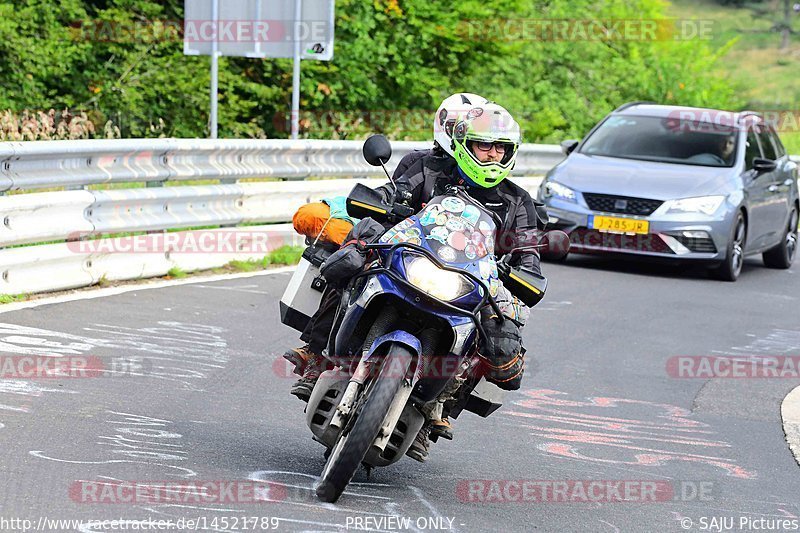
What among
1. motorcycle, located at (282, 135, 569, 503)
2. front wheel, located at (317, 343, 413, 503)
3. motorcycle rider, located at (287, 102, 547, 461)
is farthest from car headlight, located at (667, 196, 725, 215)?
front wheel, located at (317, 343, 413, 503)

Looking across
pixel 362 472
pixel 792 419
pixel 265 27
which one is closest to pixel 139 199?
pixel 792 419

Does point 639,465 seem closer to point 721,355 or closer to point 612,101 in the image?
point 721,355

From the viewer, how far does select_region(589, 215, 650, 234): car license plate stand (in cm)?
1516

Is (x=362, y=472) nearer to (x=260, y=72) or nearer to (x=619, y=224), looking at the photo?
(x=619, y=224)

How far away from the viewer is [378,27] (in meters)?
27.3

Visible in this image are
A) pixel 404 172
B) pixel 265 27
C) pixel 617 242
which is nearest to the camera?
pixel 404 172

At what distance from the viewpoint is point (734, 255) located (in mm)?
15555

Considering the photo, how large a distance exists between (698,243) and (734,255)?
1.91 ft

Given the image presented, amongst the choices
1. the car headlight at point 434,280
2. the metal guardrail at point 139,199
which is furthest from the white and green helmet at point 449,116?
the metal guardrail at point 139,199

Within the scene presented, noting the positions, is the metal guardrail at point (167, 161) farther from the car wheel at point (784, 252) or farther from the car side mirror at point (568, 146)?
the car wheel at point (784, 252)

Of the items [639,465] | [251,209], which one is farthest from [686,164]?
[639,465]

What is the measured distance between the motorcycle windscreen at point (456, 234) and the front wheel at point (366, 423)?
1.39 ft

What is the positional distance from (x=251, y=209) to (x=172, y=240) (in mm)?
1438

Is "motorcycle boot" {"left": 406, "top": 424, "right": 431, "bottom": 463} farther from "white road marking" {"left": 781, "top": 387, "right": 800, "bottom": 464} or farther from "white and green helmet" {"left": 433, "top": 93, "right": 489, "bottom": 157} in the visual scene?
"white road marking" {"left": 781, "top": 387, "right": 800, "bottom": 464}
